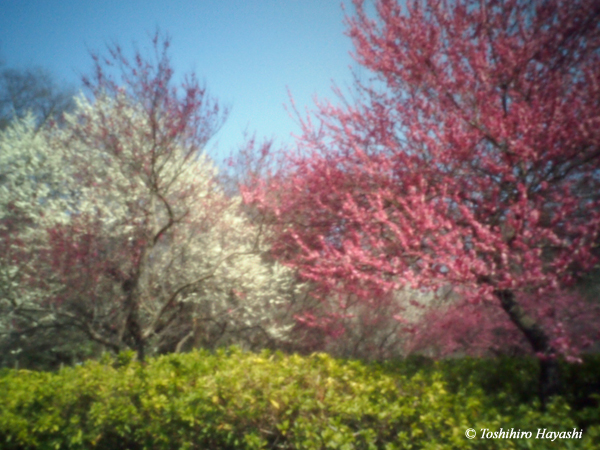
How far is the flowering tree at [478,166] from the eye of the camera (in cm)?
348

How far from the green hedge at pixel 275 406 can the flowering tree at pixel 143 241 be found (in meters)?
1.90

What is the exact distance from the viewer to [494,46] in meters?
4.24

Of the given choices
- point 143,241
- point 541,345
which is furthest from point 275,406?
point 143,241

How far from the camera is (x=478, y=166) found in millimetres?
4289

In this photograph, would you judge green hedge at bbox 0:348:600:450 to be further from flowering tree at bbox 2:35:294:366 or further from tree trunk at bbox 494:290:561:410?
flowering tree at bbox 2:35:294:366

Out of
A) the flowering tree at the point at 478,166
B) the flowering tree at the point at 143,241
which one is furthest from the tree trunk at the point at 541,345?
the flowering tree at the point at 143,241

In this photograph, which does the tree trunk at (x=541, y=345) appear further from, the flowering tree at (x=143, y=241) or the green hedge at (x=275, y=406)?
the flowering tree at (x=143, y=241)

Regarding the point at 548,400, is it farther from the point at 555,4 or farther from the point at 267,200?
the point at 267,200

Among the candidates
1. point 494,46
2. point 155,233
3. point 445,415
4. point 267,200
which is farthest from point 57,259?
point 494,46

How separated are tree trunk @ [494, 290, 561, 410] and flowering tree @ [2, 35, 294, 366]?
132 inches

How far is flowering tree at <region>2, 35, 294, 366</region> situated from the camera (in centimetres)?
580

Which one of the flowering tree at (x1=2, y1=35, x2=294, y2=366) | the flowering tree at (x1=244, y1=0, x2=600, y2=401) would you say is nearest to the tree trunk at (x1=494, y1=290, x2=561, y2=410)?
the flowering tree at (x1=244, y1=0, x2=600, y2=401)

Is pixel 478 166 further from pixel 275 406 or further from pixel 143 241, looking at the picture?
pixel 143 241

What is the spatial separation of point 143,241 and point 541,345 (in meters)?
5.14
